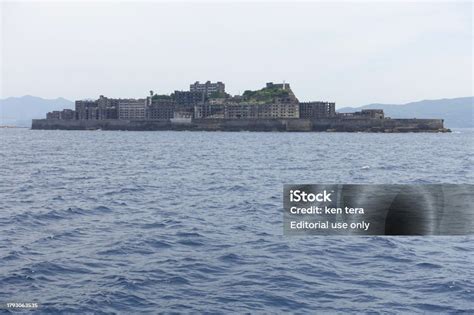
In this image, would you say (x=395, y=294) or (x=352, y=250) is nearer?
(x=395, y=294)

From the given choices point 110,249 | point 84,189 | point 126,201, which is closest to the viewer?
point 110,249

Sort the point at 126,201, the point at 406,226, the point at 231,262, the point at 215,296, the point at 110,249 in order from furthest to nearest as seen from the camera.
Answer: the point at 126,201, the point at 406,226, the point at 110,249, the point at 231,262, the point at 215,296

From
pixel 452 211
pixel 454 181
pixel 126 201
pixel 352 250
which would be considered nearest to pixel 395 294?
pixel 352 250

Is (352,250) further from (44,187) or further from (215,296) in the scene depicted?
(44,187)

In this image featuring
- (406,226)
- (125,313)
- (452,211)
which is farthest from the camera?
(452,211)

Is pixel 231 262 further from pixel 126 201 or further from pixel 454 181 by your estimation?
pixel 454 181

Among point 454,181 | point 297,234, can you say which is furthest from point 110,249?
point 454,181

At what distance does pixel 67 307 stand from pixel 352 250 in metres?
9.83

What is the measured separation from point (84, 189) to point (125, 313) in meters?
23.8

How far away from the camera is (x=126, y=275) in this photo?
47.5 feet

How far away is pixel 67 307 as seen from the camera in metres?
12.0

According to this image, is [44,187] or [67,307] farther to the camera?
[44,187]

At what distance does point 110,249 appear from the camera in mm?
17312

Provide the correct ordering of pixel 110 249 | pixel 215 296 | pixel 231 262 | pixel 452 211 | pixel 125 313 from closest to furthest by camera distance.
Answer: pixel 125 313, pixel 215 296, pixel 231 262, pixel 110 249, pixel 452 211
